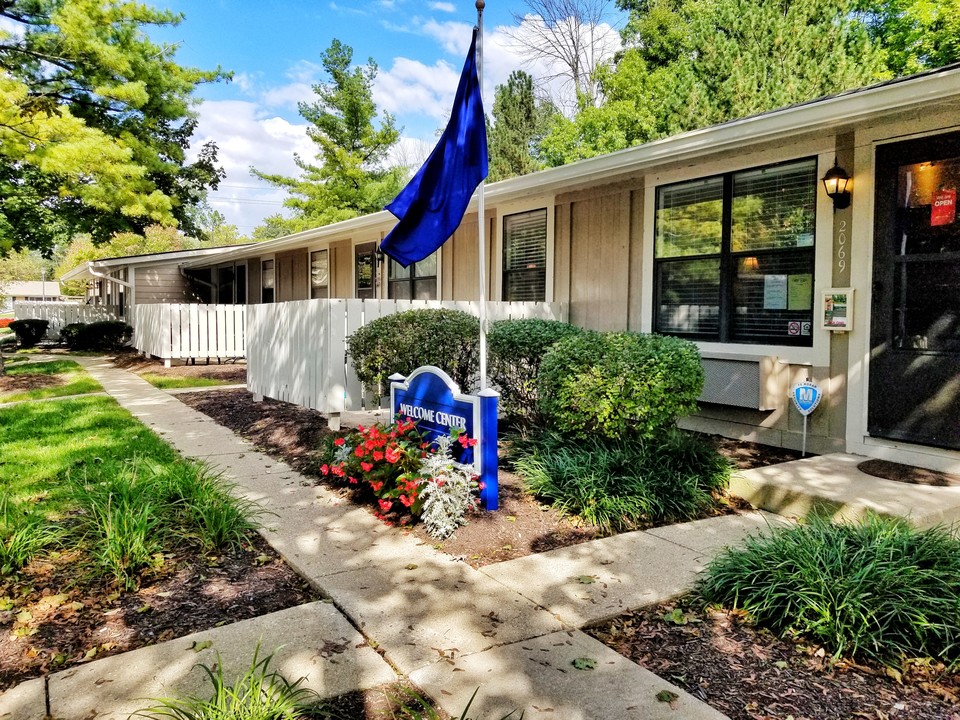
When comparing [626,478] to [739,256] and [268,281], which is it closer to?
[739,256]

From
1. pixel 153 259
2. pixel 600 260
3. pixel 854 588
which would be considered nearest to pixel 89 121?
pixel 153 259

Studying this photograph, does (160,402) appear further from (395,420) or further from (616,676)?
(616,676)

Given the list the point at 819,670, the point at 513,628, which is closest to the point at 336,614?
the point at 513,628

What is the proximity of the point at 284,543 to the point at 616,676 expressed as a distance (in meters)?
2.15

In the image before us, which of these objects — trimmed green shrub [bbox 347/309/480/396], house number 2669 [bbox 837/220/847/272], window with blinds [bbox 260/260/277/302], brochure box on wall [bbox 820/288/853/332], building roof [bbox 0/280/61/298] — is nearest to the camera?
brochure box on wall [bbox 820/288/853/332]

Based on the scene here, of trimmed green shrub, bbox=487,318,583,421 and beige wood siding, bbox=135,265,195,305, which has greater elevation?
beige wood siding, bbox=135,265,195,305

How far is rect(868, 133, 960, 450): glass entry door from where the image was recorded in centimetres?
475

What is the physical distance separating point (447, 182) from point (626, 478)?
2341 millimetres

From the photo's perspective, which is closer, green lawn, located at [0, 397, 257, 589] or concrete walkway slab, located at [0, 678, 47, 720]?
concrete walkway slab, located at [0, 678, 47, 720]

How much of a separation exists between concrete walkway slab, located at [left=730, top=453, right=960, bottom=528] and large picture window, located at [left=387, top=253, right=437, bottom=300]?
6.78 m

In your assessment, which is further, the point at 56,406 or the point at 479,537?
the point at 56,406

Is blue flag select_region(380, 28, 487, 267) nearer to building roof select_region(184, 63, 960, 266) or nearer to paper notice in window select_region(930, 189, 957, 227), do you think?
building roof select_region(184, 63, 960, 266)

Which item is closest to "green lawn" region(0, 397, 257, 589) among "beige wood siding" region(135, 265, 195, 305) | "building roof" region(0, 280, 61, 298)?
"beige wood siding" region(135, 265, 195, 305)

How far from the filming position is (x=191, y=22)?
782 inches
